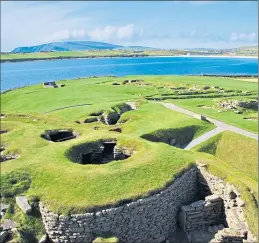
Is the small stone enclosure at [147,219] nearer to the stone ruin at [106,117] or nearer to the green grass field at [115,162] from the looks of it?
Answer: the green grass field at [115,162]

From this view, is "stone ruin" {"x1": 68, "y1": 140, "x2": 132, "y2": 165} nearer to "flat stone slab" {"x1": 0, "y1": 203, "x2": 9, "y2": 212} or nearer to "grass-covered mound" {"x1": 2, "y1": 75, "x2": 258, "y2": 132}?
"flat stone slab" {"x1": 0, "y1": 203, "x2": 9, "y2": 212}

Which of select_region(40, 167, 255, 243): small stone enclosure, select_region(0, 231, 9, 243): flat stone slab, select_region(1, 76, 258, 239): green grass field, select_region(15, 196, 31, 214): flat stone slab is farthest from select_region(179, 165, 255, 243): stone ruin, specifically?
select_region(0, 231, 9, 243): flat stone slab

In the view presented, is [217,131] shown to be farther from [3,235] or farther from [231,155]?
[3,235]

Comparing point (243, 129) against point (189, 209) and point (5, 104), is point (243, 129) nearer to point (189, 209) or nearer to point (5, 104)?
point (189, 209)

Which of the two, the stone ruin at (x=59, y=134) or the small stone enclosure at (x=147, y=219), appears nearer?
the small stone enclosure at (x=147, y=219)

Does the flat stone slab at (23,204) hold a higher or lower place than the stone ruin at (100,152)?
lower

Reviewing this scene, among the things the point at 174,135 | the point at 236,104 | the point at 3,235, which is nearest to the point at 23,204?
the point at 3,235

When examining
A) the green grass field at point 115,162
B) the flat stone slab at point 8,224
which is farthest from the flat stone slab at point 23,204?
the flat stone slab at point 8,224
